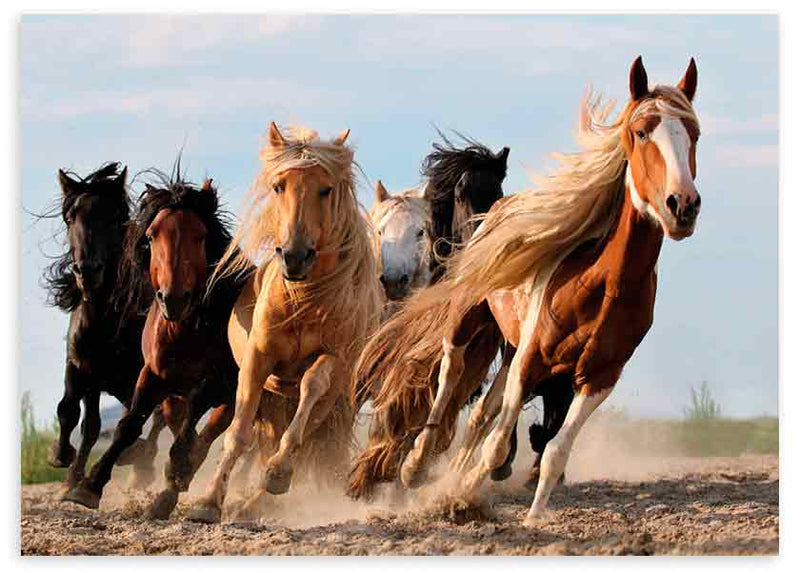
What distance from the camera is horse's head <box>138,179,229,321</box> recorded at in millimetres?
7434

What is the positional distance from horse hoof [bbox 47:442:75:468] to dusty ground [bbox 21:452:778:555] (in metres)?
0.12

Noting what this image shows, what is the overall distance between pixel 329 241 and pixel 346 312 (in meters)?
0.31

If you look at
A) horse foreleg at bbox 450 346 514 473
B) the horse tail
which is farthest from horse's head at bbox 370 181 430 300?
horse foreleg at bbox 450 346 514 473

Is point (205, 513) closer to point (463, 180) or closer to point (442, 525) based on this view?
point (442, 525)

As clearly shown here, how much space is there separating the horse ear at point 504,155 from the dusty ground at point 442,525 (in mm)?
1333

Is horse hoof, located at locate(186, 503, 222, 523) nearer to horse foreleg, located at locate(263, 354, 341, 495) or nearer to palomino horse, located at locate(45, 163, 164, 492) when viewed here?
horse foreleg, located at locate(263, 354, 341, 495)

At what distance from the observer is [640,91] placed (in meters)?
6.64

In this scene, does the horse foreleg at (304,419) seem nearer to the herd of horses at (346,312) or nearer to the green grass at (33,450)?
the herd of horses at (346,312)

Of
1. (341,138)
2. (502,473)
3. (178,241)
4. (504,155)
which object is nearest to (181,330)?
(178,241)

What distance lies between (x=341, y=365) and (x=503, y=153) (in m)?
1.22

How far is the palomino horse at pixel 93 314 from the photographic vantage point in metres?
7.71

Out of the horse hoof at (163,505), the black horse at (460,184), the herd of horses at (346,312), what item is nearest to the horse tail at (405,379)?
the herd of horses at (346,312)

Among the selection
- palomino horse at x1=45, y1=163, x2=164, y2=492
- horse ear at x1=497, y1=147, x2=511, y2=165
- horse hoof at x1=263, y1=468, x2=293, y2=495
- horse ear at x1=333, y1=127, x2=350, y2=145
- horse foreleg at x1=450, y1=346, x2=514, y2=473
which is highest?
horse ear at x1=497, y1=147, x2=511, y2=165

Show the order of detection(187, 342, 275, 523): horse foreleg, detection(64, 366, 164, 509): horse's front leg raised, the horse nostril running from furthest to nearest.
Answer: detection(64, 366, 164, 509): horse's front leg raised, detection(187, 342, 275, 523): horse foreleg, the horse nostril
